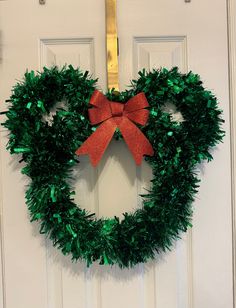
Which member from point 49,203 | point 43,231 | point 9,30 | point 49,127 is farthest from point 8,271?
point 9,30

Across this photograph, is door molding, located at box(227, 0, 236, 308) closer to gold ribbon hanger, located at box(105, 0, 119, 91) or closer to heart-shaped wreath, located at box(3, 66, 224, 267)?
heart-shaped wreath, located at box(3, 66, 224, 267)

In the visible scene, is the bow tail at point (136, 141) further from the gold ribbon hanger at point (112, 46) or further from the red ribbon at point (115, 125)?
the gold ribbon hanger at point (112, 46)

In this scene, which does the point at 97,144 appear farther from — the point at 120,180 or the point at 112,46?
the point at 112,46

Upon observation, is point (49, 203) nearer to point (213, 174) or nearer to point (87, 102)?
point (87, 102)

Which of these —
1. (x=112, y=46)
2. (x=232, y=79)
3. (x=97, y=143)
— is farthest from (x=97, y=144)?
(x=232, y=79)

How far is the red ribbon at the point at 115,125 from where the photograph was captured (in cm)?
90

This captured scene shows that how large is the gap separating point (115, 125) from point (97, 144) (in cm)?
7

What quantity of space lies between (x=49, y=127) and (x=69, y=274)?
44 centimetres

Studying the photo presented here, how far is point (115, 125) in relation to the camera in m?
0.91

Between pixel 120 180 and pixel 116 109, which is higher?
pixel 116 109

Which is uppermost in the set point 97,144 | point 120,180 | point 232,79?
point 232,79

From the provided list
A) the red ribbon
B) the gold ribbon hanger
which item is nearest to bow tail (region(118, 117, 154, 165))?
the red ribbon

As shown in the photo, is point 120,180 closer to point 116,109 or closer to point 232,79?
point 116,109

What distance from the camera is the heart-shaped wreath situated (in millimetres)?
894
